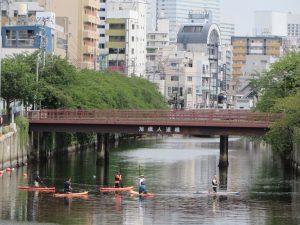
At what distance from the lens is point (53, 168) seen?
343 feet

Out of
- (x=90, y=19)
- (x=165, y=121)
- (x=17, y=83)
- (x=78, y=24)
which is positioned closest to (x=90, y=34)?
(x=90, y=19)

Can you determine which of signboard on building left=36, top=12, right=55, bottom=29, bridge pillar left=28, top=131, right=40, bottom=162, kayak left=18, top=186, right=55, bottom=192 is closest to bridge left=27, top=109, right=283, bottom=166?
bridge pillar left=28, top=131, right=40, bottom=162

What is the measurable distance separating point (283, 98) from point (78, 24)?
244 ft

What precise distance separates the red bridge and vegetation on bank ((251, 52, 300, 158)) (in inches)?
77.0

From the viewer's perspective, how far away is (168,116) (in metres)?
107

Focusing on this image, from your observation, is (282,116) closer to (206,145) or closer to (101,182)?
(101,182)

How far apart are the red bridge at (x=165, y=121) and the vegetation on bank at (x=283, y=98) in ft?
6.41

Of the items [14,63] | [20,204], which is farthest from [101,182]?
[14,63]

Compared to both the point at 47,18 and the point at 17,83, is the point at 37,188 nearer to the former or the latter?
the point at 17,83

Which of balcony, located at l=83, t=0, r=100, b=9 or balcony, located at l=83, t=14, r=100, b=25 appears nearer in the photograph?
balcony, located at l=83, t=14, r=100, b=25

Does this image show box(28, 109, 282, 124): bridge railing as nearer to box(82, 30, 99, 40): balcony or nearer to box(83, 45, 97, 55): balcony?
box(82, 30, 99, 40): balcony

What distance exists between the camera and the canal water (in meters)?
70.8

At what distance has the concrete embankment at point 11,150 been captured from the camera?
9925cm

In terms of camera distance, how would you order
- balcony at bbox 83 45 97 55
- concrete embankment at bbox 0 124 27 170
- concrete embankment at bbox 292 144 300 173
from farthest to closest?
balcony at bbox 83 45 97 55
concrete embankment at bbox 292 144 300 173
concrete embankment at bbox 0 124 27 170
